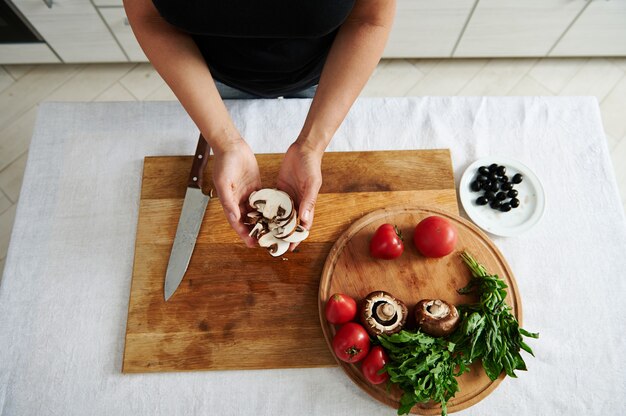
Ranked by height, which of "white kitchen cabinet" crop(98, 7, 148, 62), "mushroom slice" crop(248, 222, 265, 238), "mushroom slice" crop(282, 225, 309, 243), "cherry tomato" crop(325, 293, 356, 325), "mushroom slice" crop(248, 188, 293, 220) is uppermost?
"white kitchen cabinet" crop(98, 7, 148, 62)

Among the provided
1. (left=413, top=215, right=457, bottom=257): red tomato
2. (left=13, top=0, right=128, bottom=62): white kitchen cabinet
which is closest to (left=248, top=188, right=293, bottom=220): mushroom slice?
(left=413, top=215, right=457, bottom=257): red tomato

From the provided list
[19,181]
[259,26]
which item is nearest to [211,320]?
[259,26]

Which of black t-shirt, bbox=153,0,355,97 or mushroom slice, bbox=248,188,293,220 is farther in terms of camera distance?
mushroom slice, bbox=248,188,293,220

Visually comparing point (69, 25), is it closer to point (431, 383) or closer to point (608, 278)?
point (431, 383)

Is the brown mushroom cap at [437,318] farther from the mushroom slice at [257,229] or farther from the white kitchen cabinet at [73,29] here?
the white kitchen cabinet at [73,29]

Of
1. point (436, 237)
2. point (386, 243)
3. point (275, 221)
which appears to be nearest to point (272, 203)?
point (275, 221)

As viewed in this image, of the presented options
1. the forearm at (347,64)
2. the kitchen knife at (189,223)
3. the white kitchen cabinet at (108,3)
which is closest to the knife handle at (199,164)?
the kitchen knife at (189,223)

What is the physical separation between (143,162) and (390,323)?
917 millimetres

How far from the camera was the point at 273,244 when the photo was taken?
3.66ft

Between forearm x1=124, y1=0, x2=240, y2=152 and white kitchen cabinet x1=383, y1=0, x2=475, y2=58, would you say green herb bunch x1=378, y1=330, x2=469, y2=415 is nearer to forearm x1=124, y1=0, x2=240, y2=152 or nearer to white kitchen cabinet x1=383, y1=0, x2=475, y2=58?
forearm x1=124, y1=0, x2=240, y2=152

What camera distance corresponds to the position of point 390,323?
1055mm

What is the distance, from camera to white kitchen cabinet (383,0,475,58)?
196 centimetres

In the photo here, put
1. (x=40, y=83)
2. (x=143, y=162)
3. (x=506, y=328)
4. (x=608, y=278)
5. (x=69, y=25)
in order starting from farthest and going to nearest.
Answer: (x=40, y=83)
(x=69, y=25)
(x=143, y=162)
(x=608, y=278)
(x=506, y=328)

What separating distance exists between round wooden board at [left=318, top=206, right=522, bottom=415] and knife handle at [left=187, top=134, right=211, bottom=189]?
454 millimetres
